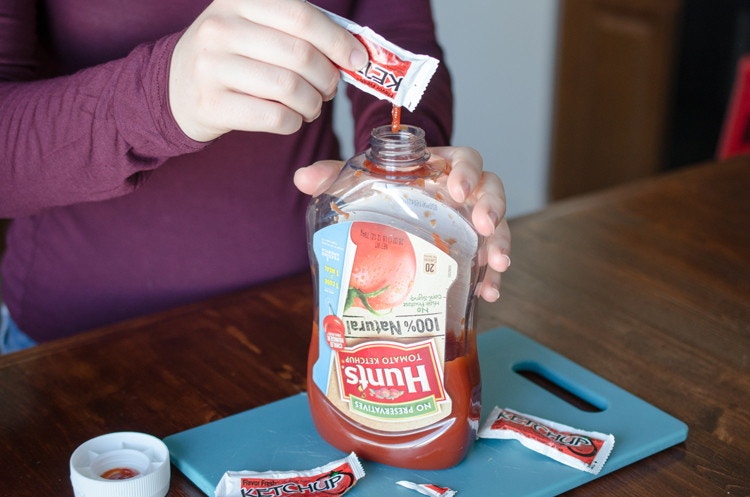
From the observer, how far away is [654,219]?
1.30 meters

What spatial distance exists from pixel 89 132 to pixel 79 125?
1cm

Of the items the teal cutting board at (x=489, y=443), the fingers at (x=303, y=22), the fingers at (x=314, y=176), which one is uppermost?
the fingers at (x=303, y=22)

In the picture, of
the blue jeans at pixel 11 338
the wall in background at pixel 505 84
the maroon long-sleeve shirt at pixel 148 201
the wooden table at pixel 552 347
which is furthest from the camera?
the wall in background at pixel 505 84

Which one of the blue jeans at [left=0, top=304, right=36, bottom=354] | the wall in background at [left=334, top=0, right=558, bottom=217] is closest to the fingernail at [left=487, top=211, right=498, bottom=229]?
the blue jeans at [left=0, top=304, right=36, bottom=354]

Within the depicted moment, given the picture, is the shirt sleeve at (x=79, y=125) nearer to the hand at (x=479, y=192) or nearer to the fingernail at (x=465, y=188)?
the hand at (x=479, y=192)

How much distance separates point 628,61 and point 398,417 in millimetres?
2552

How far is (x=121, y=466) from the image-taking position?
0.76 meters

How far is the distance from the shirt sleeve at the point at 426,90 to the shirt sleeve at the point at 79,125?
286 millimetres

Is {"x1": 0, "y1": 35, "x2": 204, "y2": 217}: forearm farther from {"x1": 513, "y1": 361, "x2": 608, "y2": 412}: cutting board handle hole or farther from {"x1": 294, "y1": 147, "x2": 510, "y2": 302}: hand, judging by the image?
{"x1": 513, "y1": 361, "x2": 608, "y2": 412}: cutting board handle hole

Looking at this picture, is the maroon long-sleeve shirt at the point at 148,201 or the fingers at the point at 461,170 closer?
the fingers at the point at 461,170

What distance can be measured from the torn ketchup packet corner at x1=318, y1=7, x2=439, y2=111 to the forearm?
16 cm

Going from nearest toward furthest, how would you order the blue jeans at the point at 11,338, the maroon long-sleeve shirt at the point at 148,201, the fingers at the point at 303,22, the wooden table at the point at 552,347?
the fingers at the point at 303,22 → the wooden table at the point at 552,347 → the maroon long-sleeve shirt at the point at 148,201 → the blue jeans at the point at 11,338

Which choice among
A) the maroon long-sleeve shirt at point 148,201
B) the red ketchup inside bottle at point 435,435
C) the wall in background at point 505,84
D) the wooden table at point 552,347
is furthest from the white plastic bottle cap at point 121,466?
the wall in background at point 505,84

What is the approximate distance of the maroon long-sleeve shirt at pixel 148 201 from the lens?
0.96 m
